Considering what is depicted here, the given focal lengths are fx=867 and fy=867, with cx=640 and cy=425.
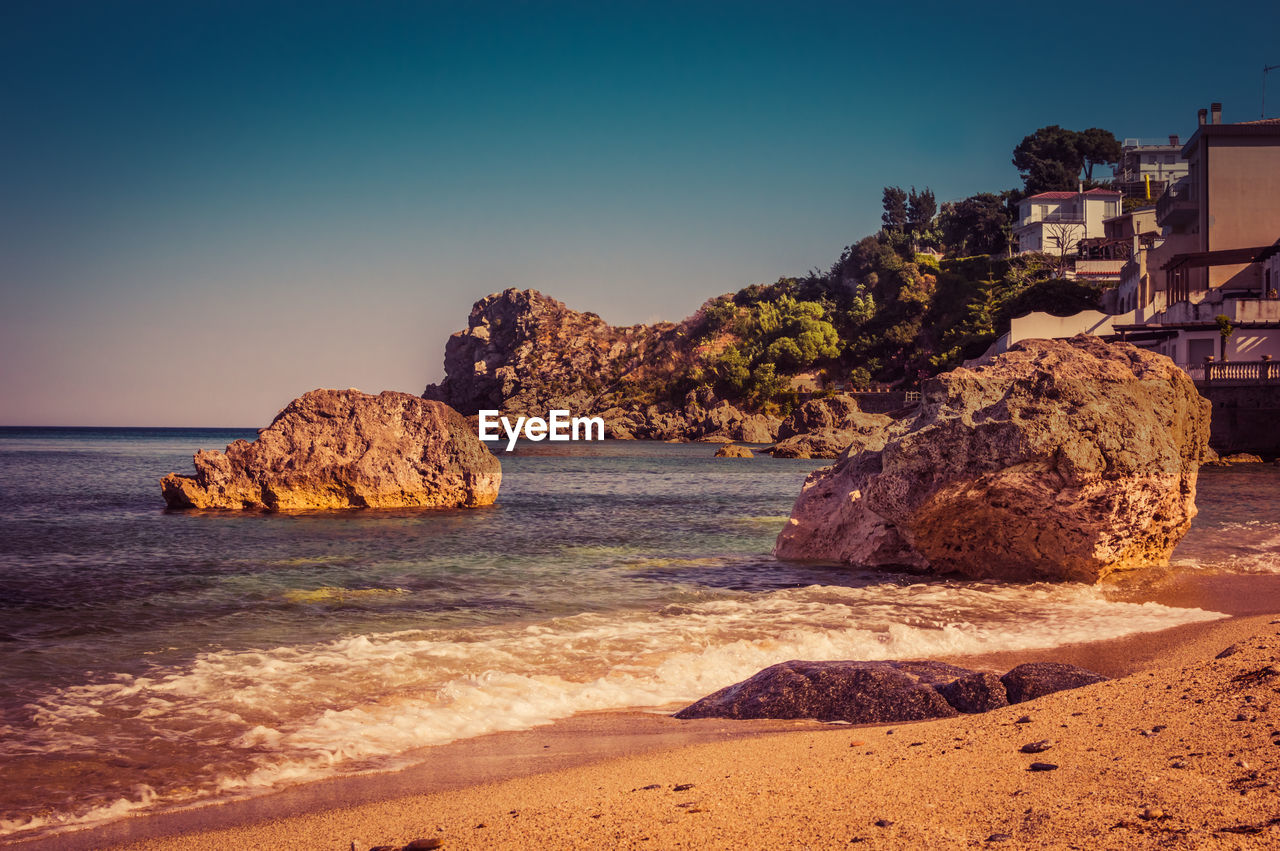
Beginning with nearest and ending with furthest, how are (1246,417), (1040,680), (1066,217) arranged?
(1040,680) → (1246,417) → (1066,217)

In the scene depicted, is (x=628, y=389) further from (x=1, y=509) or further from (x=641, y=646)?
(x=641, y=646)

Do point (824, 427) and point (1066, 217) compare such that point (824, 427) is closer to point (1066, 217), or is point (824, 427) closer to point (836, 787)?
point (1066, 217)

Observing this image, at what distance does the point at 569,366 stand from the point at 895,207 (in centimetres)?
4966

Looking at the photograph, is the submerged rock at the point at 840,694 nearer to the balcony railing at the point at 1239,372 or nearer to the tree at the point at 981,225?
the balcony railing at the point at 1239,372

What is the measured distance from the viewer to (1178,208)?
53844 mm

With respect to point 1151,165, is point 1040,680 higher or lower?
lower

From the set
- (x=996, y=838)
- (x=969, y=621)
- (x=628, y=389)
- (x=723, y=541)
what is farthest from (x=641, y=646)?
(x=628, y=389)

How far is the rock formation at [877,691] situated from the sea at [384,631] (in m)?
0.76

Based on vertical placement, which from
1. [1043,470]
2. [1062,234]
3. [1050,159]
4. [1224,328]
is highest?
[1050,159]

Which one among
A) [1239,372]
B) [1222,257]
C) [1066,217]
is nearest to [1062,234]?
[1066,217]

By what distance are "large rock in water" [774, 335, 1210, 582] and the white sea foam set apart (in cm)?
87

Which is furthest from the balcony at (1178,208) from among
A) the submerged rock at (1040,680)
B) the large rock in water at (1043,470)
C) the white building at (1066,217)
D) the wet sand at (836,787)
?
the submerged rock at (1040,680)

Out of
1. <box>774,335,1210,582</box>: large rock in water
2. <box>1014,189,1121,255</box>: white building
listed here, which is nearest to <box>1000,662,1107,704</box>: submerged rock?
<box>774,335,1210,582</box>: large rock in water

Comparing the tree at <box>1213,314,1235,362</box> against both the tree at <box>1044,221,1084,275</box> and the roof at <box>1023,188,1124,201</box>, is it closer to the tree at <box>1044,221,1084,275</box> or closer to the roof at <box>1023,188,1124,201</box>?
the tree at <box>1044,221,1084,275</box>
